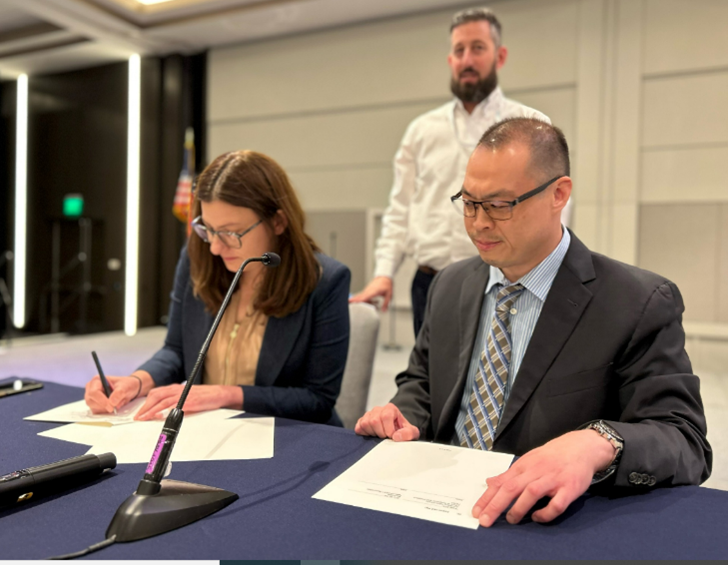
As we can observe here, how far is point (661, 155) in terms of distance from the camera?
5.06 m

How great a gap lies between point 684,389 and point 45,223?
8126 millimetres

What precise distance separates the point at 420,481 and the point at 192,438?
0.46m

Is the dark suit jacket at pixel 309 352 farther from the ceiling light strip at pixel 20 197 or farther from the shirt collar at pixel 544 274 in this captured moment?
the ceiling light strip at pixel 20 197

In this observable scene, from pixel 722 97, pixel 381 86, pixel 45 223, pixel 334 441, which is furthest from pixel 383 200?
pixel 334 441

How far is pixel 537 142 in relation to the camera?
118 cm

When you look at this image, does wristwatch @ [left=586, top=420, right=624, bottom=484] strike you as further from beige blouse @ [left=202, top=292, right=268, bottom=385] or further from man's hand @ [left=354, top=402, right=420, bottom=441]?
beige blouse @ [left=202, top=292, right=268, bottom=385]

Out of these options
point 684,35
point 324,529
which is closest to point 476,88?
point 324,529

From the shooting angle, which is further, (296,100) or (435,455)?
(296,100)

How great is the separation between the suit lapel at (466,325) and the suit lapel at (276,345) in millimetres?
448

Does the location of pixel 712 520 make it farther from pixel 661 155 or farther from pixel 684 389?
pixel 661 155

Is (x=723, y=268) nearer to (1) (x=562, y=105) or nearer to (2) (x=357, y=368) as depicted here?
(1) (x=562, y=105)

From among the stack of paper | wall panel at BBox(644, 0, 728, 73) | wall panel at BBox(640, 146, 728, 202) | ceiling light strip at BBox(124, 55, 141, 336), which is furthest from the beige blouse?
ceiling light strip at BBox(124, 55, 141, 336)

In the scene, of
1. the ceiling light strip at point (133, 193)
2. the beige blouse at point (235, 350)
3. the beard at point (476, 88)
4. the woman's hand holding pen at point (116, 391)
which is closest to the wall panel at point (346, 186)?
the ceiling light strip at point (133, 193)

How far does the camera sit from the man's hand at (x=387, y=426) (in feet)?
3.69
